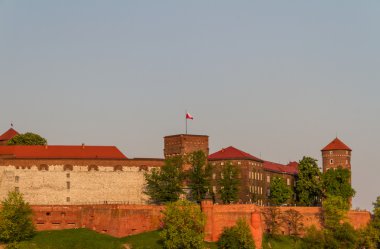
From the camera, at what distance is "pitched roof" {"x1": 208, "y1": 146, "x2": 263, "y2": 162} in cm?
11175

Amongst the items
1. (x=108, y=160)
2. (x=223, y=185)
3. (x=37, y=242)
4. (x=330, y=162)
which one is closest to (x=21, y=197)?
(x=37, y=242)

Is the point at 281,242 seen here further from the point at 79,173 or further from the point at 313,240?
the point at 79,173

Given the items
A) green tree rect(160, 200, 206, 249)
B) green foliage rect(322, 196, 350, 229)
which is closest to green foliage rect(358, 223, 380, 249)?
green foliage rect(322, 196, 350, 229)

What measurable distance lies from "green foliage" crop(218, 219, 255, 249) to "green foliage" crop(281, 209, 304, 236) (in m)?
7.96

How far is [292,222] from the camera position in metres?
97.5

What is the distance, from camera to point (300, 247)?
92312 mm

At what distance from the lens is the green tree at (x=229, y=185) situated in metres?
102

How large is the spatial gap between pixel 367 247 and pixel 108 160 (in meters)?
26.6

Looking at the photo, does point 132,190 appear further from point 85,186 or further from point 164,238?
point 164,238

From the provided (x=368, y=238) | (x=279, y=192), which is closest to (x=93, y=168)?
(x=279, y=192)

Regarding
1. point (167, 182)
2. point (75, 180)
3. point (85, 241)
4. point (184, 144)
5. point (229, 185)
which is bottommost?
point (85, 241)

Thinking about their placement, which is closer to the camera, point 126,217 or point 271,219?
point 126,217

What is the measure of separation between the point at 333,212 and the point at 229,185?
35.8 ft

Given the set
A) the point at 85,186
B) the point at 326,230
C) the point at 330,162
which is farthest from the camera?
the point at 330,162
